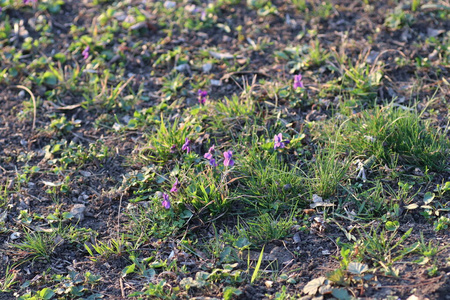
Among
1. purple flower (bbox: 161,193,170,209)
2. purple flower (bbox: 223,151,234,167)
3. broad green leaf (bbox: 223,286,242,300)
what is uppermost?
purple flower (bbox: 223,151,234,167)

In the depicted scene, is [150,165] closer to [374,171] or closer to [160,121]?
[160,121]

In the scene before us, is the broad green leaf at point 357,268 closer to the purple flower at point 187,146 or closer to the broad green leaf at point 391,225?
the broad green leaf at point 391,225

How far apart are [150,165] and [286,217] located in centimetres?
95

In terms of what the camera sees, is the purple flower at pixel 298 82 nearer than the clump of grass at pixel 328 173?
No

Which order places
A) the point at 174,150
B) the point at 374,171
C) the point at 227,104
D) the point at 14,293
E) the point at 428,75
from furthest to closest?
1. the point at 428,75
2. the point at 227,104
3. the point at 174,150
4. the point at 374,171
5. the point at 14,293

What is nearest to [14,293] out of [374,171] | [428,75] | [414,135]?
[374,171]

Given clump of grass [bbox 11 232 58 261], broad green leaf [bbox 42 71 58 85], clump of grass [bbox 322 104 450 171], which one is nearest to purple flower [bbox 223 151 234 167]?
clump of grass [bbox 322 104 450 171]

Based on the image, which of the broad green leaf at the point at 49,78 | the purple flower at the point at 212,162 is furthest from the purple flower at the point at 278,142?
the broad green leaf at the point at 49,78

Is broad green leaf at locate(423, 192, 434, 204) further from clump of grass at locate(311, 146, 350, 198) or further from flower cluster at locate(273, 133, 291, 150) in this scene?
flower cluster at locate(273, 133, 291, 150)

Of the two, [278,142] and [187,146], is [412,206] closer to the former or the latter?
[278,142]

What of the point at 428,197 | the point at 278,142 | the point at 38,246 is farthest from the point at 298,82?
the point at 38,246

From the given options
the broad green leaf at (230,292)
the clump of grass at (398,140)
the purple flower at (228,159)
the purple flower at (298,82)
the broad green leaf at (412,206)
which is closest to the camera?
the broad green leaf at (230,292)

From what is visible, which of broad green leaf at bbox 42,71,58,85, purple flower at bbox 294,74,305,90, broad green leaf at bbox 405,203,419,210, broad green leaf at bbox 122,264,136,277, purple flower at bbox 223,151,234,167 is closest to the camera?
broad green leaf at bbox 122,264,136,277

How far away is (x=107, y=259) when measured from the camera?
266 centimetres
